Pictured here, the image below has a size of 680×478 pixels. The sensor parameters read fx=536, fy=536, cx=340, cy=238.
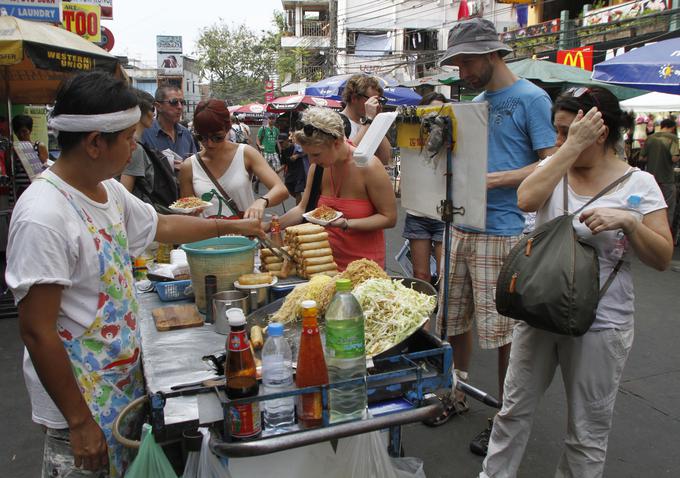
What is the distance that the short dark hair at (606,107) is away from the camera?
94.3 inches

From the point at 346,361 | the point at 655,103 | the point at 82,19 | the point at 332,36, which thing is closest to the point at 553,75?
the point at 655,103

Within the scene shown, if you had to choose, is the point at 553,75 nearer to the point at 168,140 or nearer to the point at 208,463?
the point at 168,140

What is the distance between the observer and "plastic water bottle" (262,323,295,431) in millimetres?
1778

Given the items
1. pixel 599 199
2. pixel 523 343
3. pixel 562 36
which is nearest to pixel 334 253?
pixel 523 343

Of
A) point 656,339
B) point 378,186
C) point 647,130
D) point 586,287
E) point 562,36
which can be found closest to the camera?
point 586,287

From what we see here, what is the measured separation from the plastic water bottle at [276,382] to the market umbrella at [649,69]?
259 inches

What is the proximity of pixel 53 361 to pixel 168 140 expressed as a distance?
473 centimetres

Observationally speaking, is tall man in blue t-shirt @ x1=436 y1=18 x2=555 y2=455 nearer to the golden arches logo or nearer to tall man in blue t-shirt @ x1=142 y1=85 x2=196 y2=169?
tall man in blue t-shirt @ x1=142 y1=85 x2=196 y2=169

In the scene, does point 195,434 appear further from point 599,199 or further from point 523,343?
point 599,199

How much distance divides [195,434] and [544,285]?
60.5 inches

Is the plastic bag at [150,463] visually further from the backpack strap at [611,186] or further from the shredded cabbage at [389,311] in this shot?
the backpack strap at [611,186]

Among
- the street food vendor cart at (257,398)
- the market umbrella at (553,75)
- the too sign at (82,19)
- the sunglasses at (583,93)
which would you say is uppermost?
the too sign at (82,19)

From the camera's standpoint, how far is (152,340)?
238 cm

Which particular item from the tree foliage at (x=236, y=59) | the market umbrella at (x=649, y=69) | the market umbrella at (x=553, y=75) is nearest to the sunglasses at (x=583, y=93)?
the market umbrella at (x=649, y=69)
